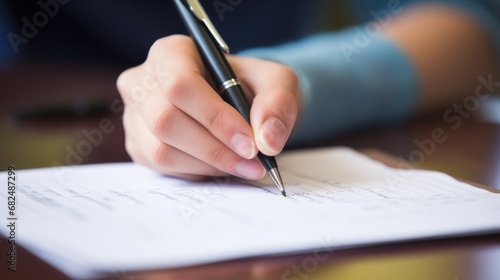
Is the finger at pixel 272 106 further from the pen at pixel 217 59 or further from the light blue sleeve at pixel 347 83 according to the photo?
the light blue sleeve at pixel 347 83

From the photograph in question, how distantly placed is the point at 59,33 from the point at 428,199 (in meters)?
1.03

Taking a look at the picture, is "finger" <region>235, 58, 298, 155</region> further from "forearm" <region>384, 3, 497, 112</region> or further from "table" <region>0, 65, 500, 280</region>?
"forearm" <region>384, 3, 497, 112</region>

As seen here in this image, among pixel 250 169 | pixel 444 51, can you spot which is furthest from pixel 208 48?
pixel 444 51

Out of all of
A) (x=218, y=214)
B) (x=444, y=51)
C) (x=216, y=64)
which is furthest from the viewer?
(x=444, y=51)

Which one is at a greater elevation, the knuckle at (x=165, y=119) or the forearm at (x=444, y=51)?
the knuckle at (x=165, y=119)

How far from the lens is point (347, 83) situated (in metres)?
0.82

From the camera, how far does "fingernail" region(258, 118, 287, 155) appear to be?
45 cm

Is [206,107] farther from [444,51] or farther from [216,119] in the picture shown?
[444,51]

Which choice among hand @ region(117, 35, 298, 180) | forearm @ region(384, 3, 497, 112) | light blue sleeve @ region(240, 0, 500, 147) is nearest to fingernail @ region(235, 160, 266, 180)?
hand @ region(117, 35, 298, 180)

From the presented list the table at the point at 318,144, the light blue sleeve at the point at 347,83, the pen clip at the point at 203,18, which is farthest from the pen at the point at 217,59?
the light blue sleeve at the point at 347,83

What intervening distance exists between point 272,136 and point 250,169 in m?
0.04

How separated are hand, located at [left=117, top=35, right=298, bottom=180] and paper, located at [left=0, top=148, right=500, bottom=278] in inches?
0.8

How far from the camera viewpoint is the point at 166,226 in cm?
38

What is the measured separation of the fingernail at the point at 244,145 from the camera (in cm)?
46
